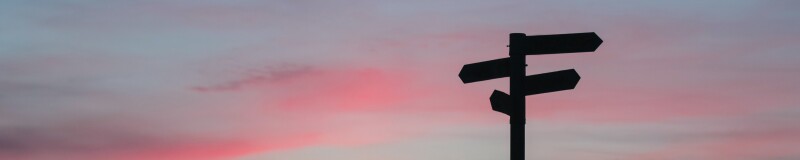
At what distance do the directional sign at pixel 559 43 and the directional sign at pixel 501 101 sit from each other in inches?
17.6

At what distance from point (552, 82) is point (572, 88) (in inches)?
8.2

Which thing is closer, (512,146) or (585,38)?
(512,146)

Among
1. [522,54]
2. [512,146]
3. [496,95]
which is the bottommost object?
[512,146]

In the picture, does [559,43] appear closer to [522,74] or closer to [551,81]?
[551,81]

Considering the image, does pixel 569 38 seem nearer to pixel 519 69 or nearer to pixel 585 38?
pixel 585 38

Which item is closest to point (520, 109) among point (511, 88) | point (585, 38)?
point (511, 88)

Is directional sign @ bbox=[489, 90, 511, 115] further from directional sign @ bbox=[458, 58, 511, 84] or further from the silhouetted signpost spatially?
directional sign @ bbox=[458, 58, 511, 84]

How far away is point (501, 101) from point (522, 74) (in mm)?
311

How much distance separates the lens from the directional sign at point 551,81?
5988mm

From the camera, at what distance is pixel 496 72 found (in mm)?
6156

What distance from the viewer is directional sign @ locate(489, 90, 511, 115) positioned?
5.96m

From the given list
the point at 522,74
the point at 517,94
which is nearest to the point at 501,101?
the point at 517,94

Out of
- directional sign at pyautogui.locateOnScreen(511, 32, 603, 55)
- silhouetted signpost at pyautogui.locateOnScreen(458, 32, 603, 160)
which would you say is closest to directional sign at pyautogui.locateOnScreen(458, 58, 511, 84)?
silhouetted signpost at pyautogui.locateOnScreen(458, 32, 603, 160)

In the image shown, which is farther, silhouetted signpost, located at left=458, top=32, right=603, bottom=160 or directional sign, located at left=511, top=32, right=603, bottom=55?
directional sign, located at left=511, top=32, right=603, bottom=55
